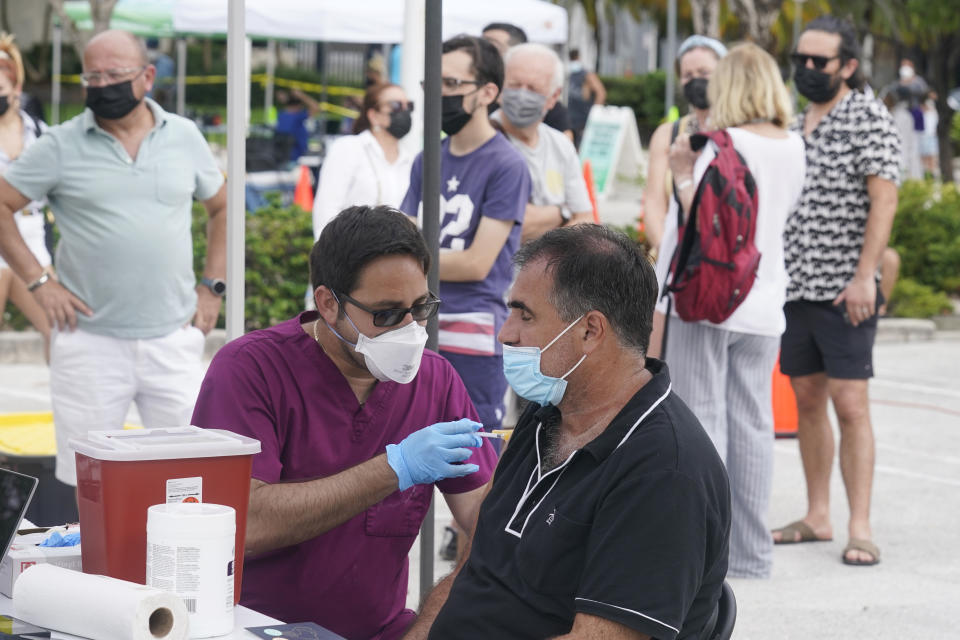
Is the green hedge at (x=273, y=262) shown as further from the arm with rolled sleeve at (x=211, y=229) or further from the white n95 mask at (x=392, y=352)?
the white n95 mask at (x=392, y=352)

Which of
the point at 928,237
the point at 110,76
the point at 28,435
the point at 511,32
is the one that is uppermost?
the point at 511,32

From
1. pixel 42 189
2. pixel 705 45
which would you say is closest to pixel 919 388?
pixel 705 45

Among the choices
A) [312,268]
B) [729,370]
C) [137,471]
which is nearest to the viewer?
[137,471]

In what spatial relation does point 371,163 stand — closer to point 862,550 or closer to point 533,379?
point 862,550

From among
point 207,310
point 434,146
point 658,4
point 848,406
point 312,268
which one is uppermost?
point 658,4

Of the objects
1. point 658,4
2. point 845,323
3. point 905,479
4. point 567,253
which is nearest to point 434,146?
point 567,253

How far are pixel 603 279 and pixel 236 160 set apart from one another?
1.73m

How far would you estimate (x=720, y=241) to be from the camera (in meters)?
4.86

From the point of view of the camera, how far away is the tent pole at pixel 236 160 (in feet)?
13.2

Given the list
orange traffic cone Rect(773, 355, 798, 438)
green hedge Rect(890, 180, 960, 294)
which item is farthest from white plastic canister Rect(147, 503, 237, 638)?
green hedge Rect(890, 180, 960, 294)

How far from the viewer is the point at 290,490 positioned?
2854 millimetres

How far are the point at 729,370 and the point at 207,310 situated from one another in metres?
1.97

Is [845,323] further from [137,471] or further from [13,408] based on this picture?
[13,408]

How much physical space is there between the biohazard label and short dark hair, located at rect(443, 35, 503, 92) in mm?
2829
